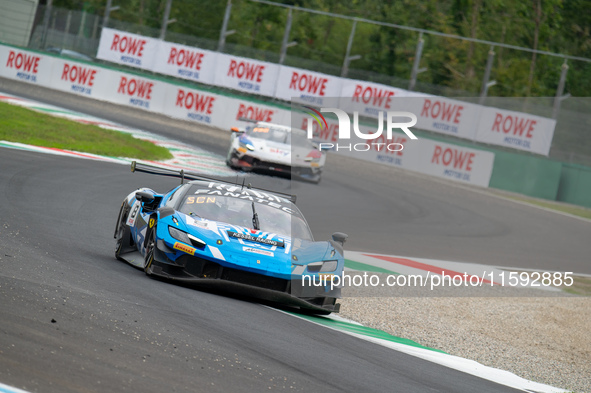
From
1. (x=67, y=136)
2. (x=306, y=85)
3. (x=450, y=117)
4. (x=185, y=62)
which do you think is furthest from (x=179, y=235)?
(x=185, y=62)

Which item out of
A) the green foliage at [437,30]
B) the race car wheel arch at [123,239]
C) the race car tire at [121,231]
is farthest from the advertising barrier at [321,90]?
the race car wheel arch at [123,239]

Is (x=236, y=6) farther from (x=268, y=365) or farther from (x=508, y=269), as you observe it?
(x=268, y=365)

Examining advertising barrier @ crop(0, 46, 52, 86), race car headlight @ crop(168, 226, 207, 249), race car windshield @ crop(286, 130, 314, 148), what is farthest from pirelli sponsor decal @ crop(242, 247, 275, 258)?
advertising barrier @ crop(0, 46, 52, 86)

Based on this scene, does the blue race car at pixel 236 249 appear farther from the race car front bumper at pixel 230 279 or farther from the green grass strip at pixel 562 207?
the green grass strip at pixel 562 207

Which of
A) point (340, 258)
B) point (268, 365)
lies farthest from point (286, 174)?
point (268, 365)

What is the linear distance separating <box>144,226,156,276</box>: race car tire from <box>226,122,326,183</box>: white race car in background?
11.3 m

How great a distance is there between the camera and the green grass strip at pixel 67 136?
18484 millimetres

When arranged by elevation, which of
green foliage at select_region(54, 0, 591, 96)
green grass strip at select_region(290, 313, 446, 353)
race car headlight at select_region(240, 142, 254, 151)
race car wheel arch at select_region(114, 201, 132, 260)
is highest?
green foliage at select_region(54, 0, 591, 96)

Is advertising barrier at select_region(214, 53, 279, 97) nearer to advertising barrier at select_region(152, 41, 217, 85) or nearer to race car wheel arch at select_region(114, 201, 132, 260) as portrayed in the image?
advertising barrier at select_region(152, 41, 217, 85)

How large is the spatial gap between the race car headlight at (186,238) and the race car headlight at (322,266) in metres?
1.04

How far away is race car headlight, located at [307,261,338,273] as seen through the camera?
773cm

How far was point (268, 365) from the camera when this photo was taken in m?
5.45

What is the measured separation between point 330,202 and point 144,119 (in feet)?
41.3

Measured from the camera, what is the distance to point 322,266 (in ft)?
25.9
